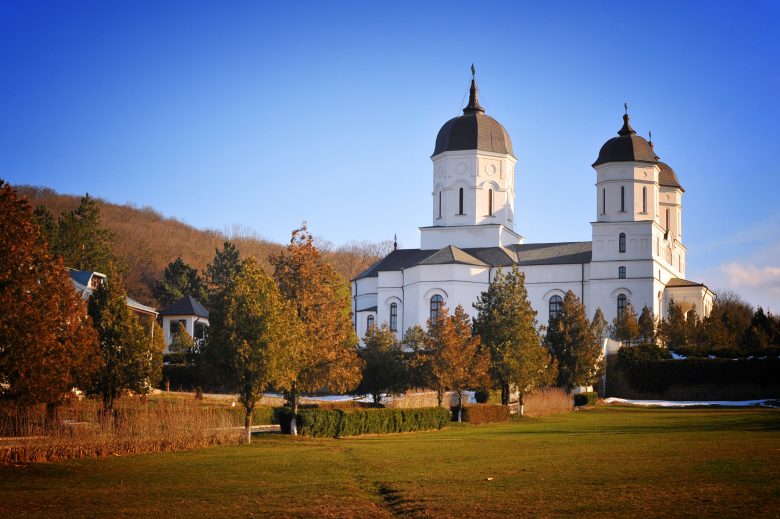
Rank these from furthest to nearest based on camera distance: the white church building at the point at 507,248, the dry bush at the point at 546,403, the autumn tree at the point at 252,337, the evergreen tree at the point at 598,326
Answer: the white church building at the point at 507,248
the evergreen tree at the point at 598,326
the dry bush at the point at 546,403
the autumn tree at the point at 252,337

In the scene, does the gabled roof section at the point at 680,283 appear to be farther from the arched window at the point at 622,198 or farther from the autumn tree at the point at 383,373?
the autumn tree at the point at 383,373

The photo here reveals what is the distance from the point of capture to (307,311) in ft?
96.6

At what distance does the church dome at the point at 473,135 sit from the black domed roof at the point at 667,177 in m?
13.7

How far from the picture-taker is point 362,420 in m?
27.7

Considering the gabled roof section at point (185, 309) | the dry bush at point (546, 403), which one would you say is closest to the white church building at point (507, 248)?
the gabled roof section at point (185, 309)

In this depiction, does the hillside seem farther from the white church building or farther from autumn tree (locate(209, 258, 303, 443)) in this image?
autumn tree (locate(209, 258, 303, 443))

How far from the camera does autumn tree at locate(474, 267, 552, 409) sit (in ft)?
124

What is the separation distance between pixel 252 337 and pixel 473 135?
1531 inches

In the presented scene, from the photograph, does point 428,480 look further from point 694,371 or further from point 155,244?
point 155,244

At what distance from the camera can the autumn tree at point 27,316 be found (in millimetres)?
19281

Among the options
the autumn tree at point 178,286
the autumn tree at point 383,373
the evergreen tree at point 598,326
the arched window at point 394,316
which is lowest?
the autumn tree at point 383,373

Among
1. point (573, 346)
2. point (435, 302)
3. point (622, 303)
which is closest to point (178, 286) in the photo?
point (435, 302)

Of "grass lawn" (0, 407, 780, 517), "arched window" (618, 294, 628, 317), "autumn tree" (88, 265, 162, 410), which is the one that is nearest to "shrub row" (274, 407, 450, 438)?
"grass lawn" (0, 407, 780, 517)

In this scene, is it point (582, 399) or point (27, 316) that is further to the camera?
point (582, 399)
